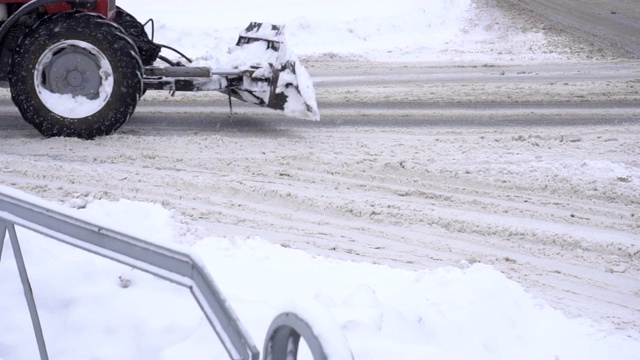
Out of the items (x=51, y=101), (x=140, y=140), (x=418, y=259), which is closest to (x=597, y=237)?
(x=418, y=259)

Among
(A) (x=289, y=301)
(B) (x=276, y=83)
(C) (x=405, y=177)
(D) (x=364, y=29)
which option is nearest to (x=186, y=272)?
(A) (x=289, y=301)

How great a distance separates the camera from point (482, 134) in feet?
26.3

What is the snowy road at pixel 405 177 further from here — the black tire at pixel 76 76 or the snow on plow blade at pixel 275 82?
the snow on plow blade at pixel 275 82

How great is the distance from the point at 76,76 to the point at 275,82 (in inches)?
69.4

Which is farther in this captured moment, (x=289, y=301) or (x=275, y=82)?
(x=275, y=82)

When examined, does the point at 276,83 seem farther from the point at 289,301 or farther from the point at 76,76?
the point at 289,301

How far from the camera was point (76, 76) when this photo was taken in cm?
738

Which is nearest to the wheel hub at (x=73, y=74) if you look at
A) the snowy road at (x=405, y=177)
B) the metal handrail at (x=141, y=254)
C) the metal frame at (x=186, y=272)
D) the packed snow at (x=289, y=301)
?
the snowy road at (x=405, y=177)

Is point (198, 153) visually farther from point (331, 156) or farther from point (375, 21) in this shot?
point (375, 21)

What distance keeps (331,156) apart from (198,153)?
1.14m

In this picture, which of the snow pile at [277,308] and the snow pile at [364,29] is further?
the snow pile at [364,29]

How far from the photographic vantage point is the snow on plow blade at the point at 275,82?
761 cm

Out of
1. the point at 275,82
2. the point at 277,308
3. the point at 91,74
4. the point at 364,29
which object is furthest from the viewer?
the point at 364,29

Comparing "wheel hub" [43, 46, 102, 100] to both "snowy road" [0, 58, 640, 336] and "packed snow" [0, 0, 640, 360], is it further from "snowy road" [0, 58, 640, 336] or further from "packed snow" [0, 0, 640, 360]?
"packed snow" [0, 0, 640, 360]
